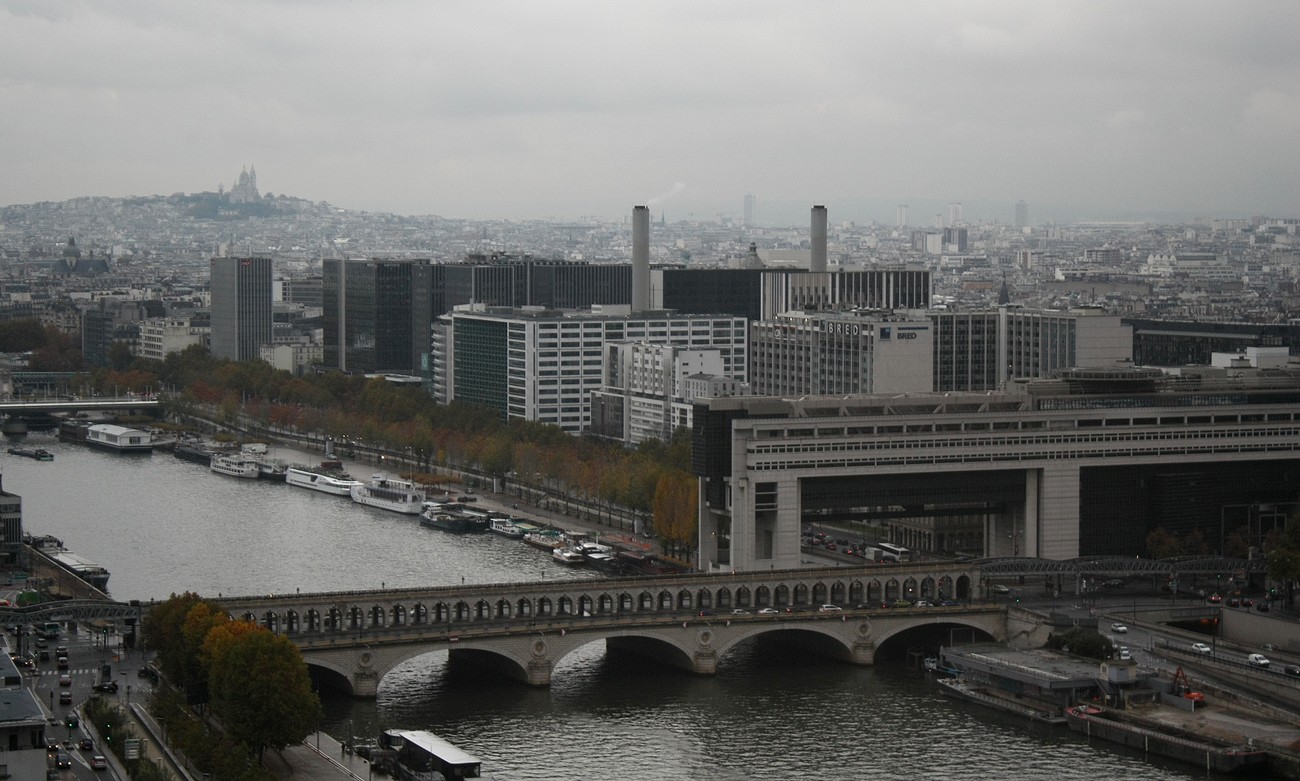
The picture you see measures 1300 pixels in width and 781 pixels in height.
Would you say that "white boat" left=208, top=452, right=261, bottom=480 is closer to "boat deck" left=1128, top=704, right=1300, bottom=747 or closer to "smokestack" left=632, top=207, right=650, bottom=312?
"smokestack" left=632, top=207, right=650, bottom=312

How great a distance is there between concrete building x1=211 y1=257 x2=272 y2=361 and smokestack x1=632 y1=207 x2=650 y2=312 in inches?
978

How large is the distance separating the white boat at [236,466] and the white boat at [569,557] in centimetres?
1931

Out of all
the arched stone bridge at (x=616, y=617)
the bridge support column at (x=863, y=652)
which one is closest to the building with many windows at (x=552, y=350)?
the arched stone bridge at (x=616, y=617)

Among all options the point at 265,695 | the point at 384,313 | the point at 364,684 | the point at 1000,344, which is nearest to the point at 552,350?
the point at 1000,344

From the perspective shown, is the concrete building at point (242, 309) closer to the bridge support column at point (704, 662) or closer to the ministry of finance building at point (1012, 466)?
the ministry of finance building at point (1012, 466)

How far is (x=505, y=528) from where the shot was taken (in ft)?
176

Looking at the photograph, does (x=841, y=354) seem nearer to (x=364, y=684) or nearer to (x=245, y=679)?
(x=364, y=684)

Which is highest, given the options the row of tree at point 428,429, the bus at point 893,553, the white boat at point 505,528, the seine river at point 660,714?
the row of tree at point 428,429

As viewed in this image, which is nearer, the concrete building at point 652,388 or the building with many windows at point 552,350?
the concrete building at point 652,388

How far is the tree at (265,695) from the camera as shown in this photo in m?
29.0

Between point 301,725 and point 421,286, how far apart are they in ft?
195

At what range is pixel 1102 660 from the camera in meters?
34.6

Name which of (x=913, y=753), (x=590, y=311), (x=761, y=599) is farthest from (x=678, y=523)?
(x=590, y=311)

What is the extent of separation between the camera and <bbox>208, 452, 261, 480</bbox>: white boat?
65938mm
